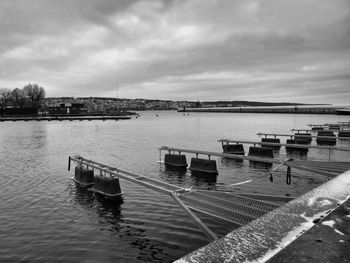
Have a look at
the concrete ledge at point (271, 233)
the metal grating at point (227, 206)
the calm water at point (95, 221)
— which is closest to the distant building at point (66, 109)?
the calm water at point (95, 221)

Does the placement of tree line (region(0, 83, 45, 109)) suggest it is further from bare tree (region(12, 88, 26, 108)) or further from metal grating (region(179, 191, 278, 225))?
metal grating (region(179, 191, 278, 225))

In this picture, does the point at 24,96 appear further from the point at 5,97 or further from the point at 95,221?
the point at 95,221

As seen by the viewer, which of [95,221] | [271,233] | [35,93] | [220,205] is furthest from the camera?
[35,93]

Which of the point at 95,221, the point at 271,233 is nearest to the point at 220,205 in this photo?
the point at 95,221

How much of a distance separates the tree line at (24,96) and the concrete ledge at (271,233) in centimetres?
18898

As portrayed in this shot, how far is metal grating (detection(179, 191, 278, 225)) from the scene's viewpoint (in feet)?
32.4

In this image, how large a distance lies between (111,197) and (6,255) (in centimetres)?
626

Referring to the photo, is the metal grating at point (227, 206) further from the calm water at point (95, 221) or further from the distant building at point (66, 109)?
the distant building at point (66, 109)

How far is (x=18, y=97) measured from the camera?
603 ft

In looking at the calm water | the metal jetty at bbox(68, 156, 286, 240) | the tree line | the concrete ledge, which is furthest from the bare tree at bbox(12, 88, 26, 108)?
the concrete ledge

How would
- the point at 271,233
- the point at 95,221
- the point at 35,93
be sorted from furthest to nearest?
the point at 35,93
the point at 95,221
the point at 271,233

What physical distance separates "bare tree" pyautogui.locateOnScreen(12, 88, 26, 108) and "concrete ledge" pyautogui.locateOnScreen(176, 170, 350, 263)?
20038 cm

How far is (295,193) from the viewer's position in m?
17.1

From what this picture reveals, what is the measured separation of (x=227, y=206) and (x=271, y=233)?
6745 millimetres
